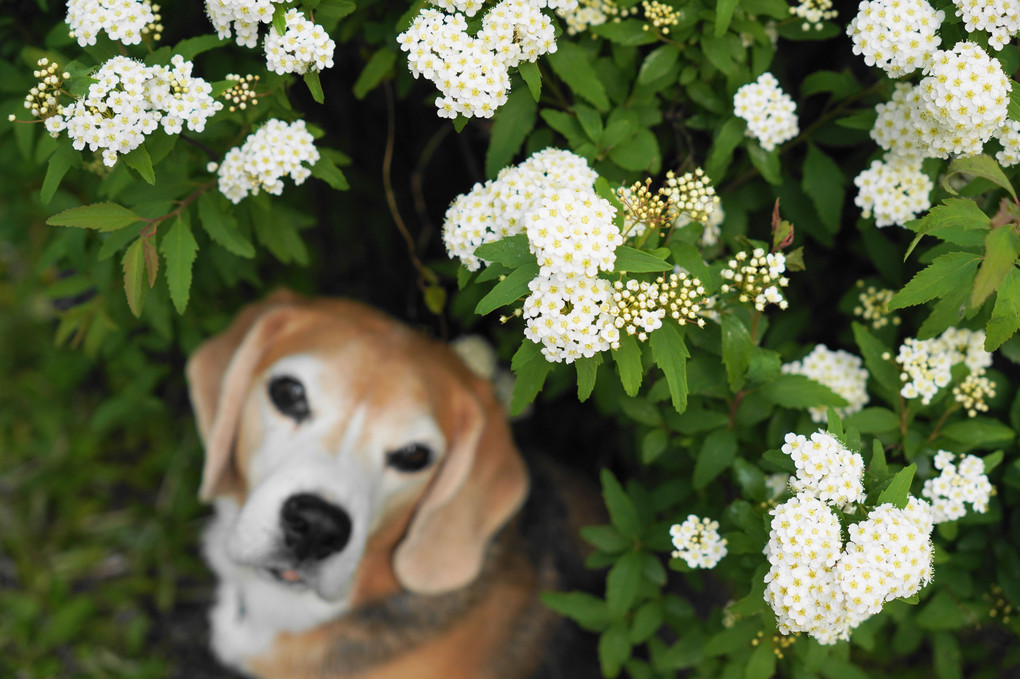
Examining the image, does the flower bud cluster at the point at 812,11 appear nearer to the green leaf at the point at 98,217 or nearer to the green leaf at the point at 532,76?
the green leaf at the point at 532,76

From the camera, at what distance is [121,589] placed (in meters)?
3.78

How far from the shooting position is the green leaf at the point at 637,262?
1.62 m

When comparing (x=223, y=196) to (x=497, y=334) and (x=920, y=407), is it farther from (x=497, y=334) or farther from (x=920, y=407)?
(x=920, y=407)

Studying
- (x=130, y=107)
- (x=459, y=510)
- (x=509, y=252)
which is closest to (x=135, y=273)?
(x=130, y=107)

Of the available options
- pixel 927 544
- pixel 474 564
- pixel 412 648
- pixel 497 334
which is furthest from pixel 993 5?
pixel 412 648

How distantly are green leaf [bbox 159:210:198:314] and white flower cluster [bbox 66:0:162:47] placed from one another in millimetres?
440

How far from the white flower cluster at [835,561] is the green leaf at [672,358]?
1.03ft

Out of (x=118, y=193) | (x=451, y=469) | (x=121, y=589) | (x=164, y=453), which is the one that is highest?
(x=118, y=193)

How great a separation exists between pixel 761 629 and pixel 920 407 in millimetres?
743

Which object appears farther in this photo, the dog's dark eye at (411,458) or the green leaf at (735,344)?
the dog's dark eye at (411,458)

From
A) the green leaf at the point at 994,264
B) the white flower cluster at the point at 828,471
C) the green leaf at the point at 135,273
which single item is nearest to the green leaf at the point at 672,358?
the white flower cluster at the point at 828,471

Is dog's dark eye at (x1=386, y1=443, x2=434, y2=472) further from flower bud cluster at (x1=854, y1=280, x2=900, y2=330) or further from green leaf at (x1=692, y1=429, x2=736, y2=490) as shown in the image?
flower bud cluster at (x1=854, y1=280, x2=900, y2=330)

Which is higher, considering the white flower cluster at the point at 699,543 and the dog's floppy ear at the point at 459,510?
the white flower cluster at the point at 699,543

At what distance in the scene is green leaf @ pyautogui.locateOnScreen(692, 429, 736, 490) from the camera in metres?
2.17
